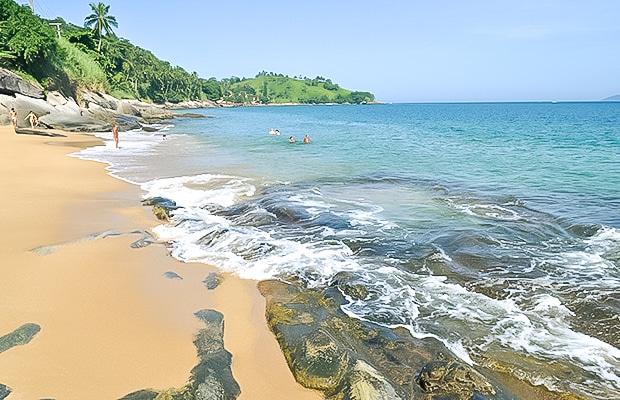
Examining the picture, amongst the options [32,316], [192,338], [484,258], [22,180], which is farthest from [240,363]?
[22,180]

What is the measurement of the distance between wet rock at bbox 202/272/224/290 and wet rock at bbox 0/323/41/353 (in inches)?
102

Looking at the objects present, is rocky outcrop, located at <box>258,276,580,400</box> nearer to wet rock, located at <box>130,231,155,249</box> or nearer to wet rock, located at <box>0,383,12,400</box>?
wet rock, located at <box>0,383,12,400</box>

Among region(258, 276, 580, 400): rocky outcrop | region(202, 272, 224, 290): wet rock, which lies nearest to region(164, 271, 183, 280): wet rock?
region(202, 272, 224, 290): wet rock

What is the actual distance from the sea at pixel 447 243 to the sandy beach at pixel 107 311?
1136 millimetres

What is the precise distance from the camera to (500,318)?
6.46m

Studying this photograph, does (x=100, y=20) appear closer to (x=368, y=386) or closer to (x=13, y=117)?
(x=13, y=117)

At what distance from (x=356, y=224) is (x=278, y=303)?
4.96 meters

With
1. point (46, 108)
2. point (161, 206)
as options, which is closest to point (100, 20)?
point (46, 108)

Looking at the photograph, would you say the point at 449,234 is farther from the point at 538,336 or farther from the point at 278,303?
the point at 278,303

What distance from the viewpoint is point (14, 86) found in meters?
29.9

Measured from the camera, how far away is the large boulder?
2928 cm

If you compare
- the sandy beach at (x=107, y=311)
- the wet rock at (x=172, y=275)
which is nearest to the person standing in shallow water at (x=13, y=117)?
the sandy beach at (x=107, y=311)

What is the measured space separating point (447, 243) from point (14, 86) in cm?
3301

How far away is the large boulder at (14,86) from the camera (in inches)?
1153
